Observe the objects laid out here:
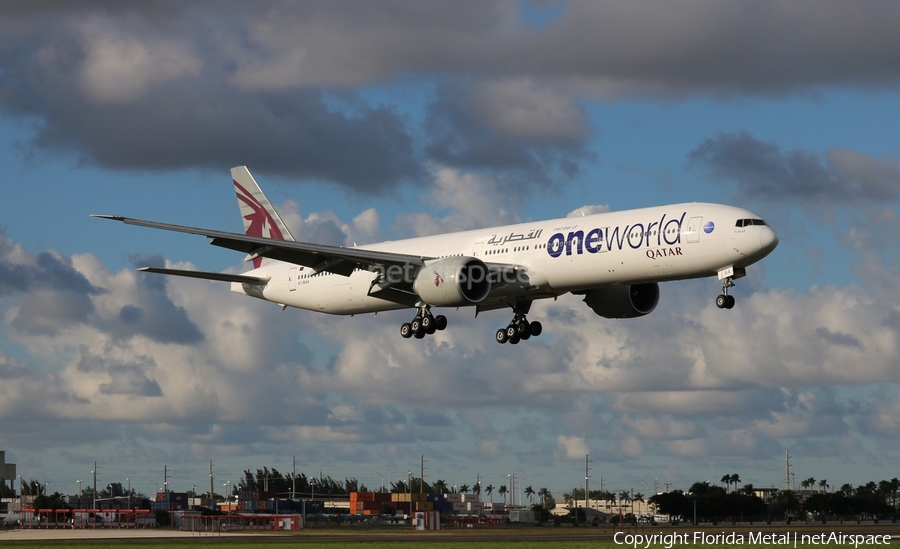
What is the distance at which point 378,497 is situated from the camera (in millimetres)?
183875

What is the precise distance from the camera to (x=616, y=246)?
55.8 metres

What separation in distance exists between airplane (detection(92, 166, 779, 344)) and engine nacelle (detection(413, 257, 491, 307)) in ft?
0.19

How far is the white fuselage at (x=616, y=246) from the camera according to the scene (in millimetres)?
53094

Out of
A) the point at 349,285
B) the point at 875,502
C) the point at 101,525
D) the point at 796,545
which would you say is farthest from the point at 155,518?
the point at 875,502

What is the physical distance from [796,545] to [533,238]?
19.5 metres

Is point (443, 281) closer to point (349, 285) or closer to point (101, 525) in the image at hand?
point (349, 285)

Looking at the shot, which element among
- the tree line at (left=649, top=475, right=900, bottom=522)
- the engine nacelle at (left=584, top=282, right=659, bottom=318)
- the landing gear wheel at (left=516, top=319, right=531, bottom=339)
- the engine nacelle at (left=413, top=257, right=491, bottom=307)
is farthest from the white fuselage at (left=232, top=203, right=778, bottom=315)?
the tree line at (left=649, top=475, right=900, bottom=522)

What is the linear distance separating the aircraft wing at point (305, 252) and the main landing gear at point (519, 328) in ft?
22.5

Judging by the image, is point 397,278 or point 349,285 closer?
point 397,278

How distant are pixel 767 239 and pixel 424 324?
19869 millimetres

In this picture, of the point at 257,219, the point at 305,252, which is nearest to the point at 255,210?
the point at 257,219

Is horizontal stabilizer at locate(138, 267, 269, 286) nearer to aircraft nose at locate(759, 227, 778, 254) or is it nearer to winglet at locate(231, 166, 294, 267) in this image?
winglet at locate(231, 166, 294, 267)

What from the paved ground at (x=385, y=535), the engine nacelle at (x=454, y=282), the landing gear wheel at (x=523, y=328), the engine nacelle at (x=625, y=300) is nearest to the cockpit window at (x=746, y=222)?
the engine nacelle at (x=625, y=300)

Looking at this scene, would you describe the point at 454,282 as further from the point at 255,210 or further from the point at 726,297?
the point at 255,210
